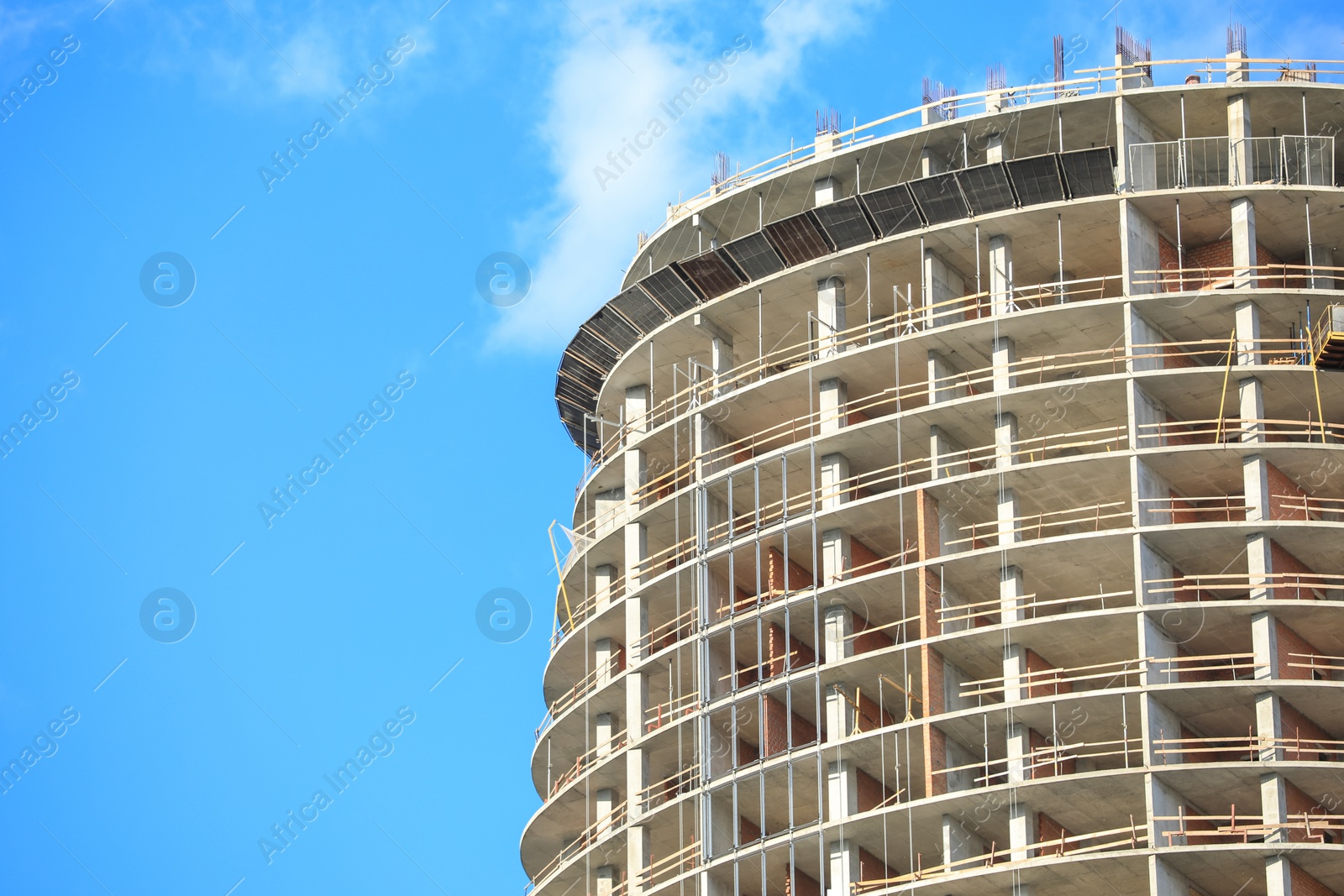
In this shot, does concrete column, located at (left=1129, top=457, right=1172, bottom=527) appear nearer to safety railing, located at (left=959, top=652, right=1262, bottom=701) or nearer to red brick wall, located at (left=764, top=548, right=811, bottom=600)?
safety railing, located at (left=959, top=652, right=1262, bottom=701)

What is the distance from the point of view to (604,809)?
7756 centimetres

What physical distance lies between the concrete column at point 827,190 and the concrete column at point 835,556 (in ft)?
36.3

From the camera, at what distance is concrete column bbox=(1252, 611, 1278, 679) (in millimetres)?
67375

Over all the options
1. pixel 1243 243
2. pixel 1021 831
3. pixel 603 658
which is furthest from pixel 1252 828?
pixel 603 658

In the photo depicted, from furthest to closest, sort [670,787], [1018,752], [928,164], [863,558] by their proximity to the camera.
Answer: [928,164]
[670,787]
[863,558]
[1018,752]

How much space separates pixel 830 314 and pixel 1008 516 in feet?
30.2

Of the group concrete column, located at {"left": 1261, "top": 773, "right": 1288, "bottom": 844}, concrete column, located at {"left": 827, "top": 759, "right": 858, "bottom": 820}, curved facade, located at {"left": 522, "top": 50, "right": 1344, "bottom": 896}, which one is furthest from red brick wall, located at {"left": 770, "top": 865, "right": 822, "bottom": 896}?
concrete column, located at {"left": 1261, "top": 773, "right": 1288, "bottom": 844}

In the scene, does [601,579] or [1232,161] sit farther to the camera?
[601,579]

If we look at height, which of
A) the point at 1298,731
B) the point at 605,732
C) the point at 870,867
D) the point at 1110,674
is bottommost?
the point at 870,867

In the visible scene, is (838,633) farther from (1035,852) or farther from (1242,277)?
(1242,277)

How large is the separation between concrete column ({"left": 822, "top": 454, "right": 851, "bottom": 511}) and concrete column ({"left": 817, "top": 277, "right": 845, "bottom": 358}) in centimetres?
320

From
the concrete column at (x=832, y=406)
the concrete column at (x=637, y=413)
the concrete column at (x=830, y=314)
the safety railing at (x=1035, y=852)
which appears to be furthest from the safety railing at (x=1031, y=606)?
the concrete column at (x=637, y=413)

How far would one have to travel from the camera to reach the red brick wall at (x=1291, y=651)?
68.1 m

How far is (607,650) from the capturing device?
80250 millimetres
